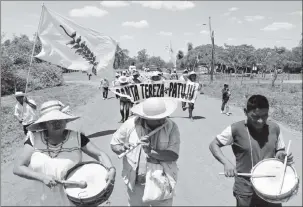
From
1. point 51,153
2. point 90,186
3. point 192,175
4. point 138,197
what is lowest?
point 192,175

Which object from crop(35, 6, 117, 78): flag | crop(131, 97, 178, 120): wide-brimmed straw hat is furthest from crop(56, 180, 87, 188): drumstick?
crop(35, 6, 117, 78): flag

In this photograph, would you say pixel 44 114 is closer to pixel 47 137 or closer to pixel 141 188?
pixel 47 137

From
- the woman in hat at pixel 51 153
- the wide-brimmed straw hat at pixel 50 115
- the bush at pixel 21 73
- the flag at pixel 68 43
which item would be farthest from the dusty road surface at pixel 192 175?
the bush at pixel 21 73

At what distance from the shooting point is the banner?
5.49 metres

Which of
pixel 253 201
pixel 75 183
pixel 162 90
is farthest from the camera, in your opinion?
pixel 162 90

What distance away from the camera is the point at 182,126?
10961 mm

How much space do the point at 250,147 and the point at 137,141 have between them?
1153mm

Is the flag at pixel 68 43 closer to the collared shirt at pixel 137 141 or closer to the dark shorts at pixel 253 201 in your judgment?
the collared shirt at pixel 137 141

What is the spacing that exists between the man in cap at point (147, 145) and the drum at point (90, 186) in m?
0.30

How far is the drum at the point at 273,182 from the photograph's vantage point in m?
3.22

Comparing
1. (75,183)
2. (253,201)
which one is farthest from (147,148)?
(253,201)

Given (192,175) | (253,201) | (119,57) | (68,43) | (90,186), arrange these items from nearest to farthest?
1. (90,186)
2. (253,201)
3. (192,175)
4. (68,43)
5. (119,57)

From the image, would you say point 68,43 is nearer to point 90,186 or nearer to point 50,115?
point 50,115

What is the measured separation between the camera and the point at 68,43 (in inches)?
273
